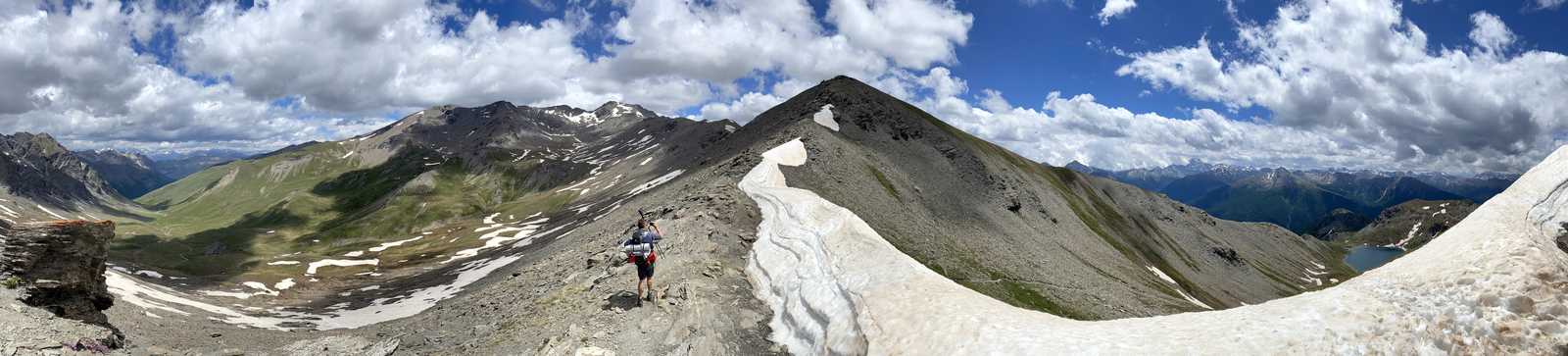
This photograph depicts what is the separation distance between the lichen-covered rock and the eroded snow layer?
84.3 feet

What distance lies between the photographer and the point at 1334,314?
11.6m

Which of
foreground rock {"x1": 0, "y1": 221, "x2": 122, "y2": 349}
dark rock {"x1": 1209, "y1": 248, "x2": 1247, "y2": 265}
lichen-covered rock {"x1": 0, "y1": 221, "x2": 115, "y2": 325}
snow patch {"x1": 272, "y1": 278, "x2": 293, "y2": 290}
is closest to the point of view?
foreground rock {"x1": 0, "y1": 221, "x2": 122, "y2": 349}

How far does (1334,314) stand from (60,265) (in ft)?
125

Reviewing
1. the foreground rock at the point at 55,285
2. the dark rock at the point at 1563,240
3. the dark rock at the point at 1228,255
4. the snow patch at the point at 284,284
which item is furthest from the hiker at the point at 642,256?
the dark rock at the point at 1228,255

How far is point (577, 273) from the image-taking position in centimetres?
2805

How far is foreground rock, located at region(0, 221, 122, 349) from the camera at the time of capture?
1850 centimetres

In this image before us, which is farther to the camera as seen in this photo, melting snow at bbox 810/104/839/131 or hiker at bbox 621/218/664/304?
melting snow at bbox 810/104/839/131

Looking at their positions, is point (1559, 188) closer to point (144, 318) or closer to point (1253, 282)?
point (144, 318)

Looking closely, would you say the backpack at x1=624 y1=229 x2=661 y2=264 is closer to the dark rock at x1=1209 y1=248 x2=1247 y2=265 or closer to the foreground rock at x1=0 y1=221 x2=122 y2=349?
the foreground rock at x1=0 y1=221 x2=122 y2=349

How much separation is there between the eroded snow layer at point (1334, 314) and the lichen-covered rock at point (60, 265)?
25686mm

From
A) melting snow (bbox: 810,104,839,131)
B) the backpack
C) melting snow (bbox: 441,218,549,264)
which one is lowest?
melting snow (bbox: 441,218,549,264)

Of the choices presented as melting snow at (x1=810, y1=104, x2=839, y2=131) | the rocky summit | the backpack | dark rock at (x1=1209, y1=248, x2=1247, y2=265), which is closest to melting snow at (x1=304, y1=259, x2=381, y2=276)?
the rocky summit

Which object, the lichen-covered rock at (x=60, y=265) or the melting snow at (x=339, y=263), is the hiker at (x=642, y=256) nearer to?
the lichen-covered rock at (x=60, y=265)

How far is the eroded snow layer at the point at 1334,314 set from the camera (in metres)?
10.8
